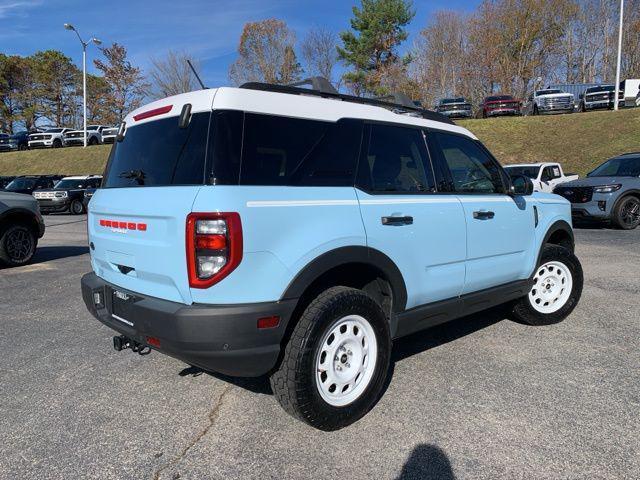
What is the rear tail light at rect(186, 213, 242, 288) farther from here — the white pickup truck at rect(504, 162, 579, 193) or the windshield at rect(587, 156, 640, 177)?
the white pickup truck at rect(504, 162, 579, 193)

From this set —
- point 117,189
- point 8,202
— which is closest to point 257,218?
point 117,189

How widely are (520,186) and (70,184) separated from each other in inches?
854

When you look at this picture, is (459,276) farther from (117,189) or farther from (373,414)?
(117,189)

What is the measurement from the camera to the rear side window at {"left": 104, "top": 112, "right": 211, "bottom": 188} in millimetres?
2703

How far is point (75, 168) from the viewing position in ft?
114

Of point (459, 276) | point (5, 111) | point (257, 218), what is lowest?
point (459, 276)

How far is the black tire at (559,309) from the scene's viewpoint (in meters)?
4.71

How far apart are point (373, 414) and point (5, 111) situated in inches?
2517

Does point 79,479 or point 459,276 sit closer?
point 79,479

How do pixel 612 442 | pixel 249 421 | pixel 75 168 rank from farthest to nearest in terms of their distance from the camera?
pixel 75 168, pixel 249 421, pixel 612 442

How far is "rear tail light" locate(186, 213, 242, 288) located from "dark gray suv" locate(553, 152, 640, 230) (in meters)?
11.7

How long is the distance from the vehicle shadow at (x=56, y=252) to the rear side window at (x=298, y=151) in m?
8.27

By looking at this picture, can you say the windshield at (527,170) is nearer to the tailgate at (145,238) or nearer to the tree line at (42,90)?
the tailgate at (145,238)

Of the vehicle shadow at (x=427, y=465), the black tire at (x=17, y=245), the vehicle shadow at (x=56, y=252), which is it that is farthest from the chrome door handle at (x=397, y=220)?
the vehicle shadow at (x=56, y=252)
